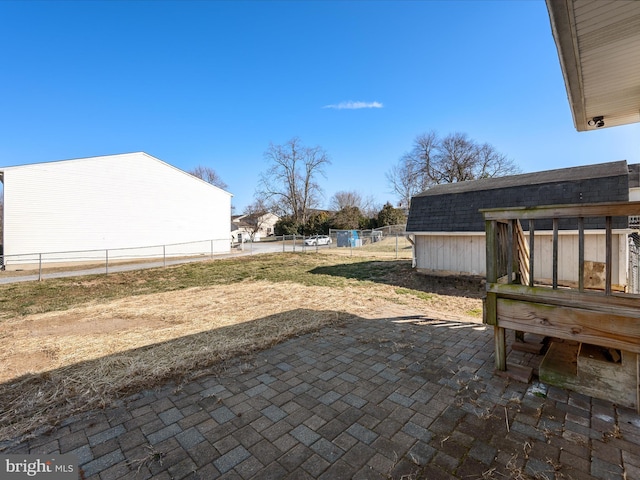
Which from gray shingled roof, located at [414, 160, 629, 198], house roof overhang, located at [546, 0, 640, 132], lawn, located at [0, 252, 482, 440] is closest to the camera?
house roof overhang, located at [546, 0, 640, 132]

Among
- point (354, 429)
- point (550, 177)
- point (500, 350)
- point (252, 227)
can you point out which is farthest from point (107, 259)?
point (252, 227)

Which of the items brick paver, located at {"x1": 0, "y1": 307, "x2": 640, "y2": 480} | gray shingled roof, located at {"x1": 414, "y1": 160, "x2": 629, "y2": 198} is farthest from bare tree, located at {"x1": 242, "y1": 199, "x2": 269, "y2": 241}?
Answer: brick paver, located at {"x1": 0, "y1": 307, "x2": 640, "y2": 480}

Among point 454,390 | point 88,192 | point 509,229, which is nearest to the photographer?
point 454,390

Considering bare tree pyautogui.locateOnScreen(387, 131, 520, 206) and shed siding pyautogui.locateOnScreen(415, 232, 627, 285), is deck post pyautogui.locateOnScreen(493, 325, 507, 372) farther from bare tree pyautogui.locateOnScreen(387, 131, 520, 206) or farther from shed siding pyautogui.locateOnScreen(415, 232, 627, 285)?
bare tree pyautogui.locateOnScreen(387, 131, 520, 206)

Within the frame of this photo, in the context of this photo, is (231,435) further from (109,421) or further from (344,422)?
(109,421)

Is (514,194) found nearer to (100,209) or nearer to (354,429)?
(354,429)

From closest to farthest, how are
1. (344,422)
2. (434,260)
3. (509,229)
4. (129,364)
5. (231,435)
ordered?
(231,435)
(344,422)
(509,229)
(129,364)
(434,260)

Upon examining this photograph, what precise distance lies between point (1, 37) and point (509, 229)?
1515cm

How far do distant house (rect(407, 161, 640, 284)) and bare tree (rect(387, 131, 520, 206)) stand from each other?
2234 centimetres

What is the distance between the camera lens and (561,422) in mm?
2104

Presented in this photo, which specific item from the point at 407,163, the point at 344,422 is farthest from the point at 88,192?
the point at 407,163

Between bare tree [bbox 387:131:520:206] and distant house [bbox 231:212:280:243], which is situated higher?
bare tree [bbox 387:131:520:206]

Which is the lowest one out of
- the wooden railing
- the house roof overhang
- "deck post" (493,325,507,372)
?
"deck post" (493,325,507,372)

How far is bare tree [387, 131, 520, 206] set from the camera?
30109mm
